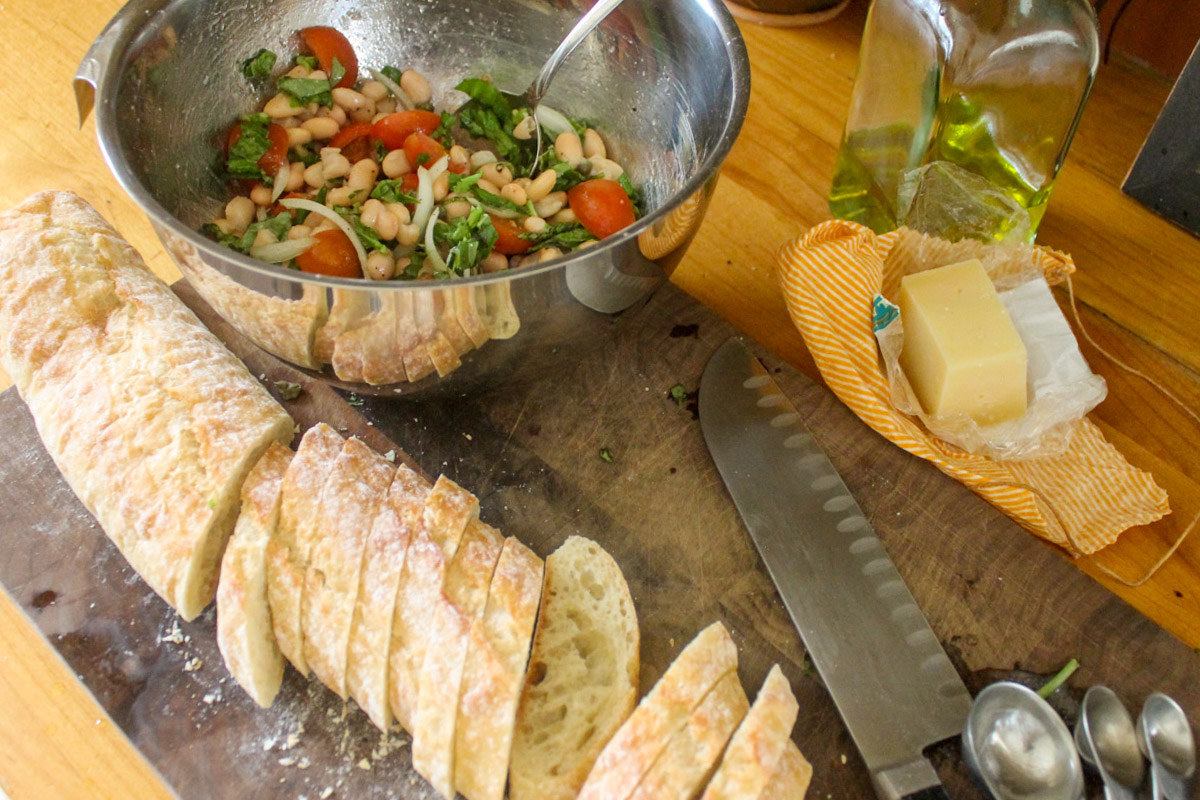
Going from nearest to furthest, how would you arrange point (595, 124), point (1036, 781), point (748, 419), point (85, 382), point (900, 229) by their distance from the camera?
point (1036, 781) < point (85, 382) < point (748, 419) < point (900, 229) < point (595, 124)

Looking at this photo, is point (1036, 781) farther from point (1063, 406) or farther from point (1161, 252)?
point (1161, 252)

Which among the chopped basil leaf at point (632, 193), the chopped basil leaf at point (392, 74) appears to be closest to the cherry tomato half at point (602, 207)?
the chopped basil leaf at point (632, 193)

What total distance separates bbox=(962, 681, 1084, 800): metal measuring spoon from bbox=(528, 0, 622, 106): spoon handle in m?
1.43

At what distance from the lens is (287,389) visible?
76.7 inches

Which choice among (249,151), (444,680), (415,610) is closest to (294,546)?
(415,610)

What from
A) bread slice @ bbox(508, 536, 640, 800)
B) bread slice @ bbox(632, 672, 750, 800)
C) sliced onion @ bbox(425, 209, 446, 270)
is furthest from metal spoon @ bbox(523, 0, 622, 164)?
bread slice @ bbox(632, 672, 750, 800)

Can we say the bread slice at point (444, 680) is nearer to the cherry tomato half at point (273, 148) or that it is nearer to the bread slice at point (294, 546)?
the bread slice at point (294, 546)

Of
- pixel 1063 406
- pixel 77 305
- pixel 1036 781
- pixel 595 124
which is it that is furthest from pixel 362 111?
pixel 1036 781

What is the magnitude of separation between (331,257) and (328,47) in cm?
66

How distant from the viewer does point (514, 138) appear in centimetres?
218

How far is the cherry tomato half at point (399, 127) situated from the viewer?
2062 millimetres

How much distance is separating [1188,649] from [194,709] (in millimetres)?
1724

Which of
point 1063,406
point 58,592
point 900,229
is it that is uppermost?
point 900,229

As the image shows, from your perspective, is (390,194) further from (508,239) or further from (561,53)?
(561,53)
